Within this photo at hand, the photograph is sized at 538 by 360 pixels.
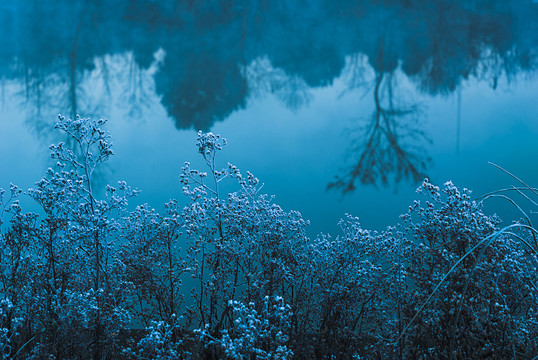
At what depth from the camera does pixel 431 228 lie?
3.27 m

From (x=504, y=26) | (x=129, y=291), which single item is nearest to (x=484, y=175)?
(x=504, y=26)

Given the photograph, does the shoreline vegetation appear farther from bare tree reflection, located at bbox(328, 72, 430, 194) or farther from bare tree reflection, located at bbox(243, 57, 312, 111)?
bare tree reflection, located at bbox(243, 57, 312, 111)

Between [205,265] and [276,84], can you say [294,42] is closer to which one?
[276,84]

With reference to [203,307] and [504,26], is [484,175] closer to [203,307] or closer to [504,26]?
[504,26]

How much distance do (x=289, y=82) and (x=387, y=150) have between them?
1.53m

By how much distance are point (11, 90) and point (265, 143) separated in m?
3.59

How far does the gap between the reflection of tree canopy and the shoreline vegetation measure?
324 cm

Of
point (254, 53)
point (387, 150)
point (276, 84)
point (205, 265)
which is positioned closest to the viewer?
point (205, 265)

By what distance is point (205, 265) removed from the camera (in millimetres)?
3996

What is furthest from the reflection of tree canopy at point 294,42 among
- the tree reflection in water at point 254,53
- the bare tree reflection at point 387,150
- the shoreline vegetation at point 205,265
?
the shoreline vegetation at point 205,265

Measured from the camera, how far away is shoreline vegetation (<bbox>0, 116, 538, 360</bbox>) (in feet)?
10.8

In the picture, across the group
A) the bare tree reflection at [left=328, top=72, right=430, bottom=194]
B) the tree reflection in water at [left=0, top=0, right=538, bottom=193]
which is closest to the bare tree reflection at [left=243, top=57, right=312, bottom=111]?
the tree reflection in water at [left=0, top=0, right=538, bottom=193]

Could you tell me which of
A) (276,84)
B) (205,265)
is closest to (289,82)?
(276,84)

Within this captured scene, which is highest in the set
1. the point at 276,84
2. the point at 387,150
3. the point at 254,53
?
the point at 254,53
